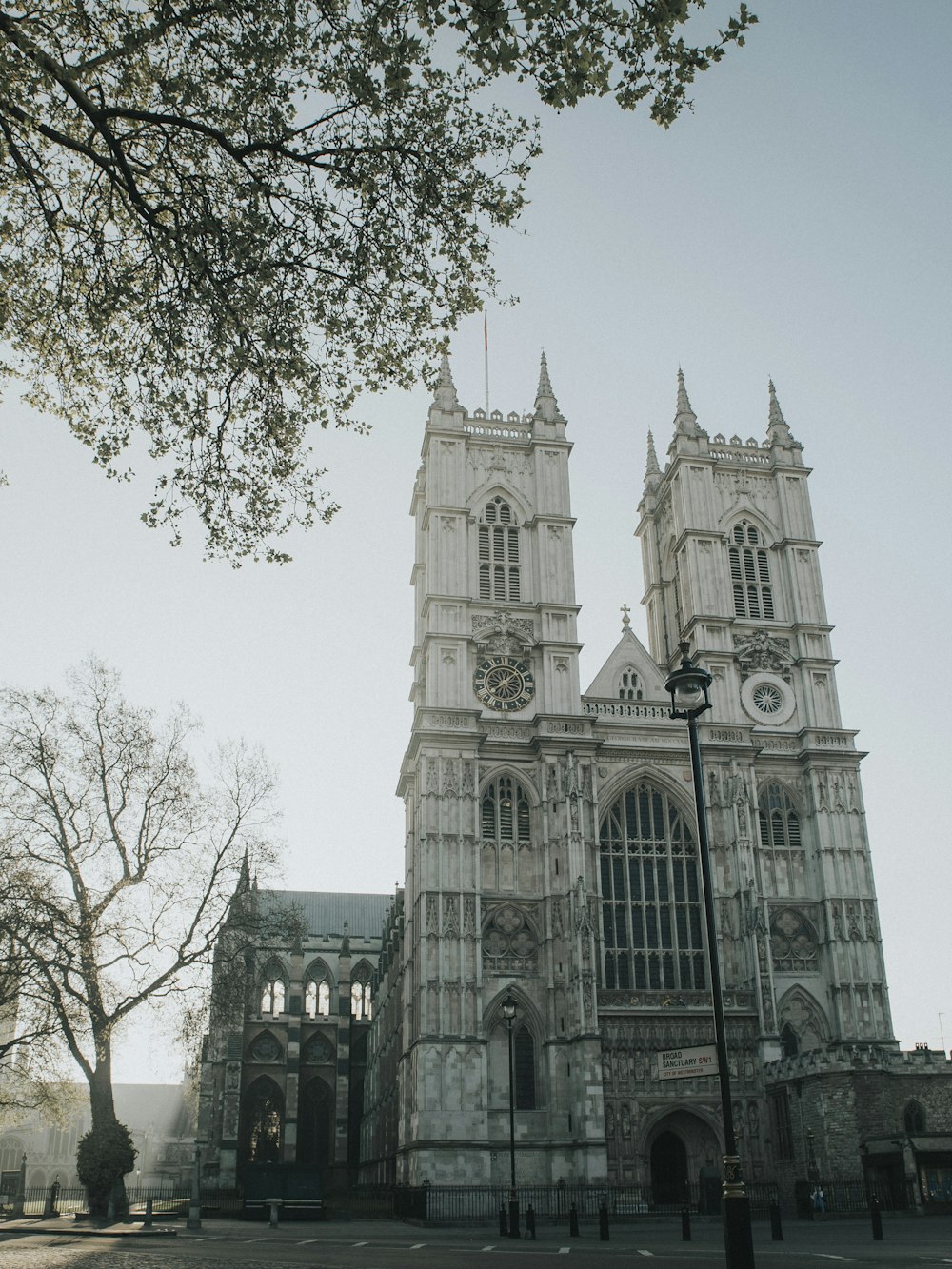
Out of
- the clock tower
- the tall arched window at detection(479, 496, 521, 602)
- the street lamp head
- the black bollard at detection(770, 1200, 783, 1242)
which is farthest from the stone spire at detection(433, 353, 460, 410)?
the street lamp head

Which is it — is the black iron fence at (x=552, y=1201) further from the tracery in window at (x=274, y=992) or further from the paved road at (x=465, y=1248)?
the tracery in window at (x=274, y=992)

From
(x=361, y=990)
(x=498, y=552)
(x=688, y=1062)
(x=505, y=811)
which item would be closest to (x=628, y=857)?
(x=505, y=811)

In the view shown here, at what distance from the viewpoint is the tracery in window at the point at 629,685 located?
4484 centimetres

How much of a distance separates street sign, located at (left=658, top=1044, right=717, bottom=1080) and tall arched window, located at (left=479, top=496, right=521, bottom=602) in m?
32.4

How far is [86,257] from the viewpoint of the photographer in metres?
13.1

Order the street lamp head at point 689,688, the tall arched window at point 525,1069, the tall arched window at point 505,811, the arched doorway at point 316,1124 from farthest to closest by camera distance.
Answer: the arched doorway at point 316,1124
the tall arched window at point 505,811
the tall arched window at point 525,1069
the street lamp head at point 689,688

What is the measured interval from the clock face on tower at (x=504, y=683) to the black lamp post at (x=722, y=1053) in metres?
27.2

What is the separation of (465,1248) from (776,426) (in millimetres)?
38302

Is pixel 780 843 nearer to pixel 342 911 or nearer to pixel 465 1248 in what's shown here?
pixel 465 1248

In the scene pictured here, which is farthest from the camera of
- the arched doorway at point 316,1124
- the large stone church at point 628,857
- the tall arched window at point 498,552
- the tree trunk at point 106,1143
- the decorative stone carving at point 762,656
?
the arched doorway at point 316,1124

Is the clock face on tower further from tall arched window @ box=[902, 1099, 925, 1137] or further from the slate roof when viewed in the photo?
the slate roof

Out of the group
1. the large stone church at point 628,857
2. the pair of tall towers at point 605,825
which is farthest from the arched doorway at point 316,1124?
the pair of tall towers at point 605,825

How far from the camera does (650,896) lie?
4056 cm

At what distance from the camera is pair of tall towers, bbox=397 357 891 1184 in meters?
36.8
